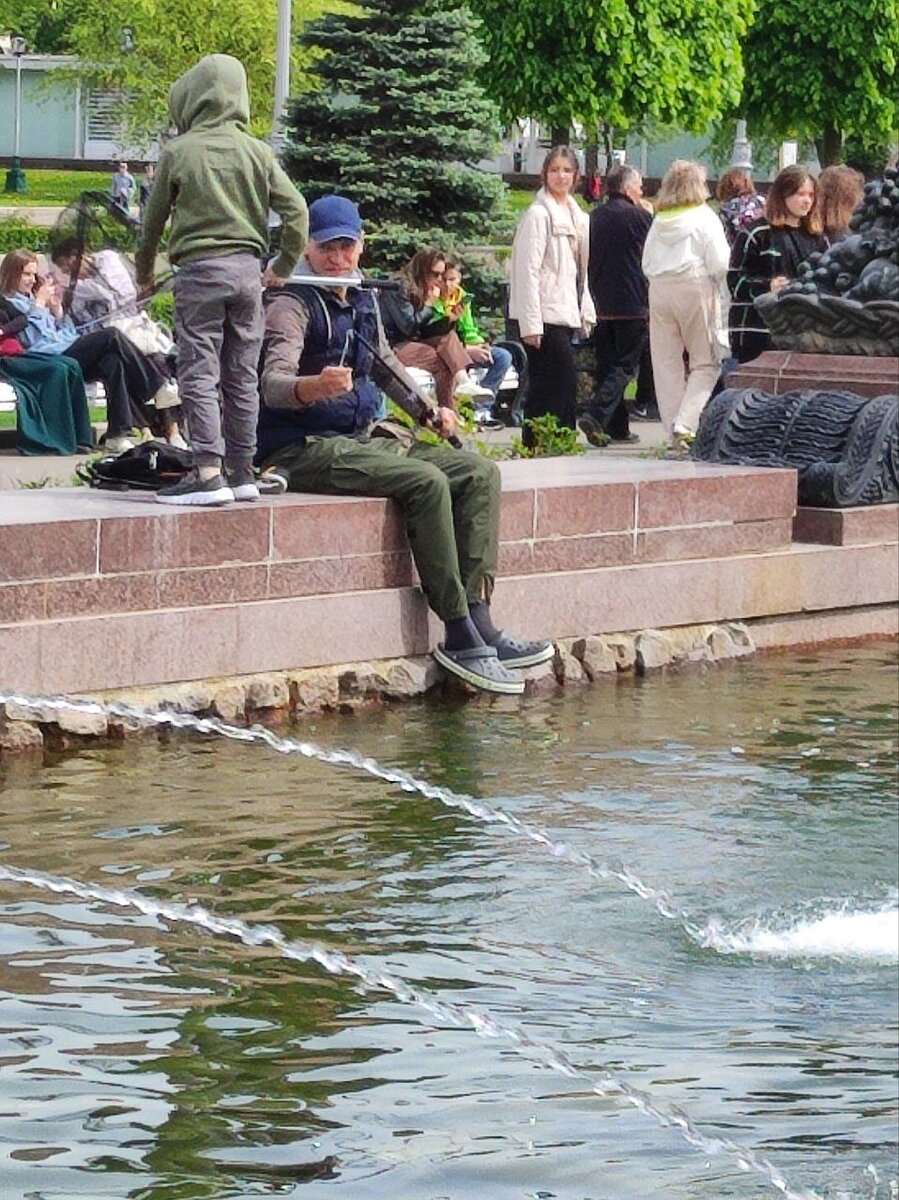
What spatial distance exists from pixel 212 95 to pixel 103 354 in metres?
Answer: 5.63

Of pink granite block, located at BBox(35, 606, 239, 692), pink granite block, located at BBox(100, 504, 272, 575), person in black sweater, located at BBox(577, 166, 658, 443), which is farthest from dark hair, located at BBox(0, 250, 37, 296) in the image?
pink granite block, located at BBox(35, 606, 239, 692)

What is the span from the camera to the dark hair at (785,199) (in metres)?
14.5

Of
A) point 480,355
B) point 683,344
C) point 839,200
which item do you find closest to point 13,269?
point 480,355

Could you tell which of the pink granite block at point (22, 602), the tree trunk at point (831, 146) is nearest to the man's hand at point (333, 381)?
the pink granite block at point (22, 602)

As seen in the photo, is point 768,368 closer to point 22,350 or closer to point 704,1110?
point 22,350

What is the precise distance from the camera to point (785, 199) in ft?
47.9

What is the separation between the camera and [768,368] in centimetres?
Answer: 1273

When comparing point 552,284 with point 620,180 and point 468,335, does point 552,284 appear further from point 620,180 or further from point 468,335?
point 468,335

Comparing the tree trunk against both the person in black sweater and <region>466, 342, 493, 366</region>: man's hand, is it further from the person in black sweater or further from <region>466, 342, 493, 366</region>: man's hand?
the person in black sweater

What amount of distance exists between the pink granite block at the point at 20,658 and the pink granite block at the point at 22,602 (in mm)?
53

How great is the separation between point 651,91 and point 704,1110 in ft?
108

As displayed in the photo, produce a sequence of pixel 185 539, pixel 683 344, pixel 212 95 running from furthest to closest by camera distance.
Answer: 1. pixel 683 344
2. pixel 212 95
3. pixel 185 539

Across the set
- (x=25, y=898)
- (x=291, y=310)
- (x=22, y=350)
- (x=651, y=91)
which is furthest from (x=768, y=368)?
(x=651, y=91)

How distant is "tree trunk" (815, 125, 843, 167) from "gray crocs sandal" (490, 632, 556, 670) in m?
35.6
